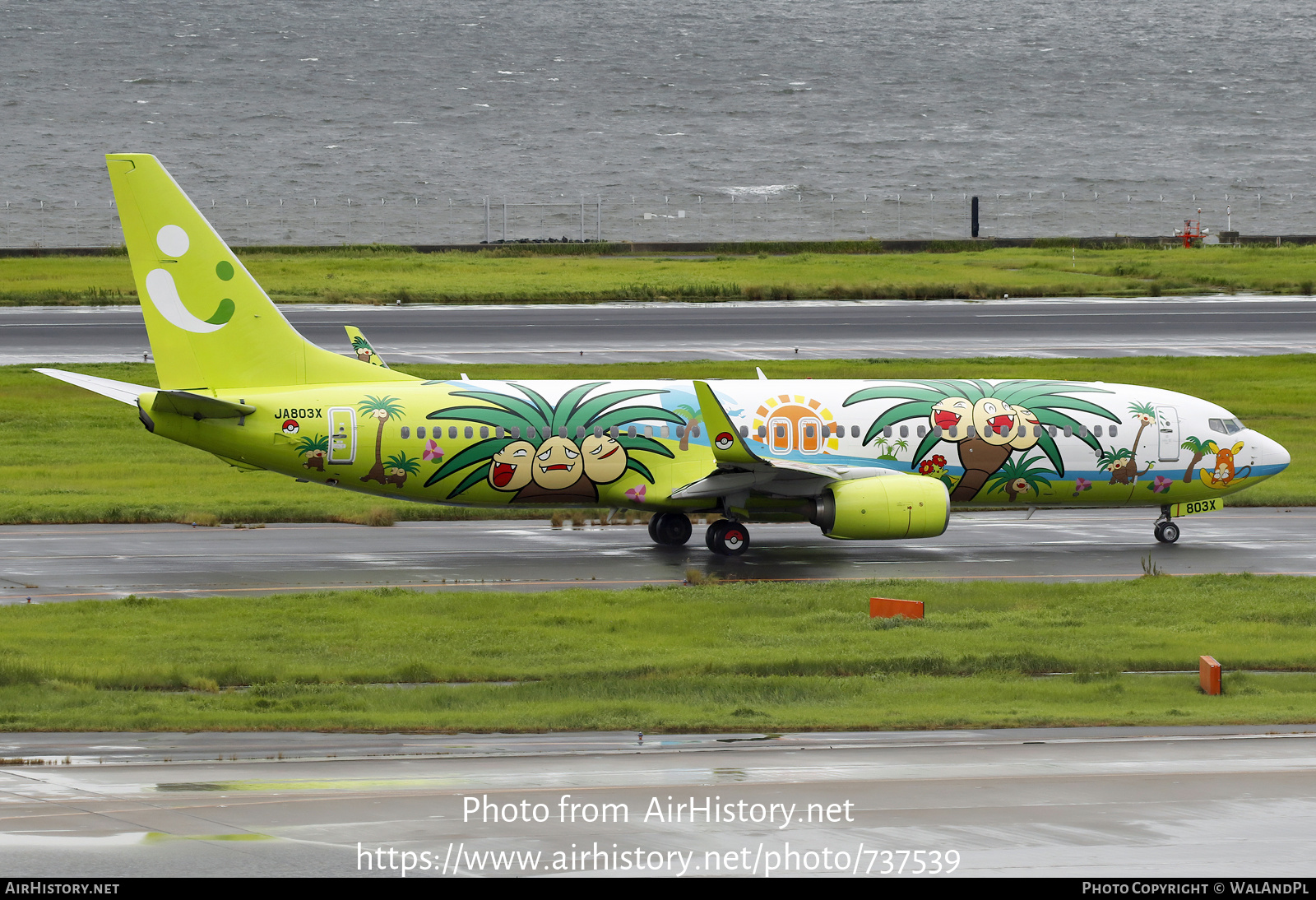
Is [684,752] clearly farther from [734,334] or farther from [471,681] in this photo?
[734,334]

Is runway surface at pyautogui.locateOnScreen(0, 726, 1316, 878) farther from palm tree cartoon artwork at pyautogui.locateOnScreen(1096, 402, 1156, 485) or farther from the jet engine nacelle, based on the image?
palm tree cartoon artwork at pyautogui.locateOnScreen(1096, 402, 1156, 485)

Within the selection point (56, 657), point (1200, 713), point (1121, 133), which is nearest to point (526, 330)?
point (56, 657)

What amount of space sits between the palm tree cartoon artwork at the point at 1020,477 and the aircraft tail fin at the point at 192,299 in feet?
53.9

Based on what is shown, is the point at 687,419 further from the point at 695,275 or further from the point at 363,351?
the point at 695,275

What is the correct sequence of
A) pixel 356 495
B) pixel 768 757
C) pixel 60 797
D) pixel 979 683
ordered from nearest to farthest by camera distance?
pixel 60 797
pixel 768 757
pixel 979 683
pixel 356 495

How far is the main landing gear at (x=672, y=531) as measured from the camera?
124ft

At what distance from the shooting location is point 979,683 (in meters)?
23.4

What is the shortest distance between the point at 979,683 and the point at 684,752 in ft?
21.2

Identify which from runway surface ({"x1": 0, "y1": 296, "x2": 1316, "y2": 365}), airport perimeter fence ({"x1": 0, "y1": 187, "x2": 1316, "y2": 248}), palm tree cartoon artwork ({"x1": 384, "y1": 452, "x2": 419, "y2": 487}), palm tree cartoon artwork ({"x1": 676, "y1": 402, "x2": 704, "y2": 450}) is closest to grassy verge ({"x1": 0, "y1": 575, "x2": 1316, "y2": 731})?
palm tree cartoon artwork ({"x1": 384, "y1": 452, "x2": 419, "y2": 487})

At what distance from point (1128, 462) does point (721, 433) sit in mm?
10311

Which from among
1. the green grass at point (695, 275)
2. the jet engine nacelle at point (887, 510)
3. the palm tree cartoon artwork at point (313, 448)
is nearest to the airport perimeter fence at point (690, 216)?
the green grass at point (695, 275)

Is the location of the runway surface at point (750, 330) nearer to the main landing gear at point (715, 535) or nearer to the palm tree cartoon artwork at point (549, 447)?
the main landing gear at point (715, 535)

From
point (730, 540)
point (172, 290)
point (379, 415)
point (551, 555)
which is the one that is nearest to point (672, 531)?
point (730, 540)

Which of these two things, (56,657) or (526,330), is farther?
(526,330)
